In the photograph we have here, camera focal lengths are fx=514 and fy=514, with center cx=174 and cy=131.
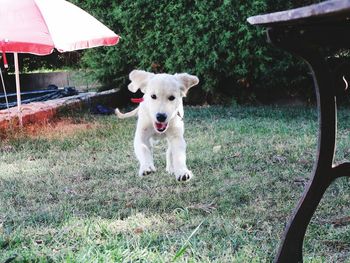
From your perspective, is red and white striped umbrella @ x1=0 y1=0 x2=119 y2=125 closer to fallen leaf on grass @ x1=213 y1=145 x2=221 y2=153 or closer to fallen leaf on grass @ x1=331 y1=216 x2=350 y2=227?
fallen leaf on grass @ x1=213 y1=145 x2=221 y2=153

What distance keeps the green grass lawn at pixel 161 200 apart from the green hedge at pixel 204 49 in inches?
98.0

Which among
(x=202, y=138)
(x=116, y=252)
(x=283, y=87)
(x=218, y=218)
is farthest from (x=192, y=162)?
(x=283, y=87)

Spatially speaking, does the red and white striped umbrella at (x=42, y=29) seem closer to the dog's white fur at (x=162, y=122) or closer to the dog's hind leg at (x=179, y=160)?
the dog's white fur at (x=162, y=122)

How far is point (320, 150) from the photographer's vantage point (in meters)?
2.14

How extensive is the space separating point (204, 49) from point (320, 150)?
672cm

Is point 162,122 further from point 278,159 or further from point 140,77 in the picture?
point 278,159

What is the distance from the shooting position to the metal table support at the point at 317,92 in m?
1.97

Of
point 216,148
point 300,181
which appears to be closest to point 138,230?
point 300,181

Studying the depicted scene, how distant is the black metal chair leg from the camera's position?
209cm

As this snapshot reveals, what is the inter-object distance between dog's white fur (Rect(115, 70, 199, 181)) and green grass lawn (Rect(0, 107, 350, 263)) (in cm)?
16

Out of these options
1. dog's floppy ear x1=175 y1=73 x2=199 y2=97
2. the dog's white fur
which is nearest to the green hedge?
dog's floppy ear x1=175 y1=73 x2=199 y2=97

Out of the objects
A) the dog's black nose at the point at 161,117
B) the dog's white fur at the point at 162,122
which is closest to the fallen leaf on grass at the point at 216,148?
the dog's white fur at the point at 162,122

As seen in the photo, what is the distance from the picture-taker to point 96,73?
9828mm

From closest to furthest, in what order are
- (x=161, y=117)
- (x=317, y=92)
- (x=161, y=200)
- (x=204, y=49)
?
(x=317, y=92) → (x=161, y=200) → (x=161, y=117) → (x=204, y=49)
